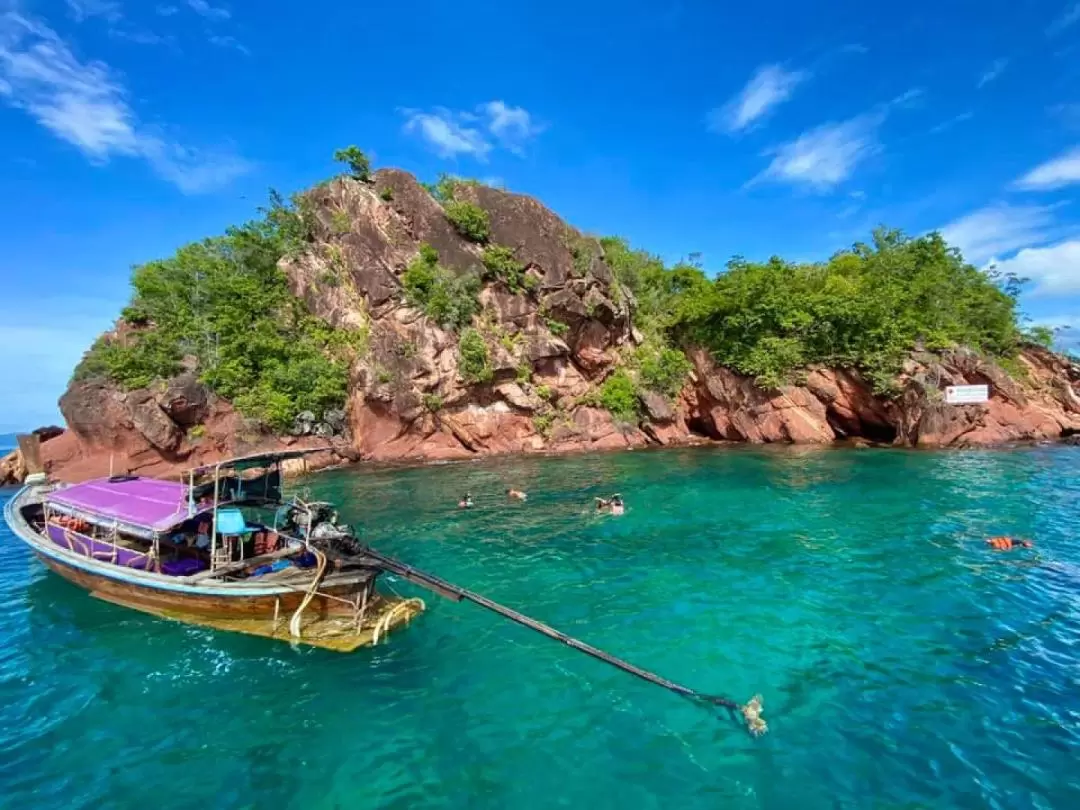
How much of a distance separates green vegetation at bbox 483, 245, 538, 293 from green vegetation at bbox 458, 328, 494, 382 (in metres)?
6.67

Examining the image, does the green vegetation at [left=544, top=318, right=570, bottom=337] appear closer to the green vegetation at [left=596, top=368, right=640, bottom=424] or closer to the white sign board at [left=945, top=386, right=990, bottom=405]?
A: the green vegetation at [left=596, top=368, right=640, bottom=424]

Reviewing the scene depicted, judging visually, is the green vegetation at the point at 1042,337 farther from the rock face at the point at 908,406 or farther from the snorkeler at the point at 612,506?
the snorkeler at the point at 612,506

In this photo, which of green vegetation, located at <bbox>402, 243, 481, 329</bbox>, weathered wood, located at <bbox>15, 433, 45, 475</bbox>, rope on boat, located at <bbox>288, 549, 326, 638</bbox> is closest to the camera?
rope on boat, located at <bbox>288, 549, 326, 638</bbox>

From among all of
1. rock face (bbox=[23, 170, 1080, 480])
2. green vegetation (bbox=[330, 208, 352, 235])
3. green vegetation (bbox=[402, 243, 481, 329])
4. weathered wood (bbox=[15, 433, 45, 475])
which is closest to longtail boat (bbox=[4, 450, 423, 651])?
weathered wood (bbox=[15, 433, 45, 475])

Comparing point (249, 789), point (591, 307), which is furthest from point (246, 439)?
point (249, 789)

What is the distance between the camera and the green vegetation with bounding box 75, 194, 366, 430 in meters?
36.5

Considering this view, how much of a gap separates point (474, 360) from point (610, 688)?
3261cm

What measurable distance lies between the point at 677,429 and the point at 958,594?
33297 millimetres

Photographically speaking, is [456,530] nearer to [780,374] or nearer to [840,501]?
[840,501]

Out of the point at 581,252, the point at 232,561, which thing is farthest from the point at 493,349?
the point at 232,561

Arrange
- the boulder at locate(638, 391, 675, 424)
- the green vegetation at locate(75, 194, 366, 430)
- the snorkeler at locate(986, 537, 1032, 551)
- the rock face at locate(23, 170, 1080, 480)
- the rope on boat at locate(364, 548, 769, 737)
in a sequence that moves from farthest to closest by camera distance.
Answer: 1. the boulder at locate(638, 391, 675, 424)
2. the green vegetation at locate(75, 194, 366, 430)
3. the rock face at locate(23, 170, 1080, 480)
4. the snorkeler at locate(986, 537, 1032, 551)
5. the rope on boat at locate(364, 548, 769, 737)

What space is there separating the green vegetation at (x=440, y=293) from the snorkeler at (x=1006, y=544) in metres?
34.7

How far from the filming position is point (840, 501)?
22.1 meters

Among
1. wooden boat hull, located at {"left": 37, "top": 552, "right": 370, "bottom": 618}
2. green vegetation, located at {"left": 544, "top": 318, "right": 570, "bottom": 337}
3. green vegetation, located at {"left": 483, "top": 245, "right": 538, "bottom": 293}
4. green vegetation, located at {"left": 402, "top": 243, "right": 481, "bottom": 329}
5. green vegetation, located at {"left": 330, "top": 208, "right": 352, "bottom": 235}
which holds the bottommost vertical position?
wooden boat hull, located at {"left": 37, "top": 552, "right": 370, "bottom": 618}
